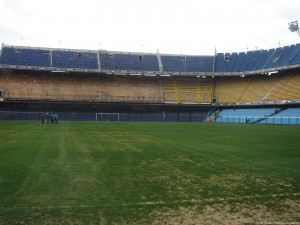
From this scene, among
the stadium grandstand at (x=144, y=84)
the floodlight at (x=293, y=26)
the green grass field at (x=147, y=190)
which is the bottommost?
the green grass field at (x=147, y=190)

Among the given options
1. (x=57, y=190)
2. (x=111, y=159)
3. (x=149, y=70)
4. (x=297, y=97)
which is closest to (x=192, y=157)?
(x=111, y=159)

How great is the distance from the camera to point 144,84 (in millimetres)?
64688

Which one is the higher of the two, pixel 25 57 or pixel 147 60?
pixel 147 60

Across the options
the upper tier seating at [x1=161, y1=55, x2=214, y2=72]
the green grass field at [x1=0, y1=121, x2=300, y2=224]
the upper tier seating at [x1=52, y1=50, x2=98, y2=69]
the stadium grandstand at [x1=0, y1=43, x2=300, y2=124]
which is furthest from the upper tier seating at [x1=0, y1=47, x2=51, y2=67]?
the green grass field at [x1=0, y1=121, x2=300, y2=224]

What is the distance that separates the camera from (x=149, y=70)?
209 feet

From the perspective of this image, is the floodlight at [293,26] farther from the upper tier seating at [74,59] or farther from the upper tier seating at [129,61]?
the upper tier seating at [74,59]

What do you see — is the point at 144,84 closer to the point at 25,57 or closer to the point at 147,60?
the point at 147,60

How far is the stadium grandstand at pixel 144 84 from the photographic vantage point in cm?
5553

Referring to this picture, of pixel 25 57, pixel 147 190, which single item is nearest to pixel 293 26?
pixel 25 57

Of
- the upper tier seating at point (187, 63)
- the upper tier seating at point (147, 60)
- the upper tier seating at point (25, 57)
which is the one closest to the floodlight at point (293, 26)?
the upper tier seating at point (147, 60)

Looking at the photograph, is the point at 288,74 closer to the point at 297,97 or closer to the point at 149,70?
the point at 297,97

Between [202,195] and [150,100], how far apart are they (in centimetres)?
5517

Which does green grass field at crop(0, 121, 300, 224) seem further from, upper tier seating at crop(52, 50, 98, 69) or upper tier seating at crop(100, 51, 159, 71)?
upper tier seating at crop(100, 51, 159, 71)

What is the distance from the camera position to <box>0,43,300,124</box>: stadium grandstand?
182 ft
